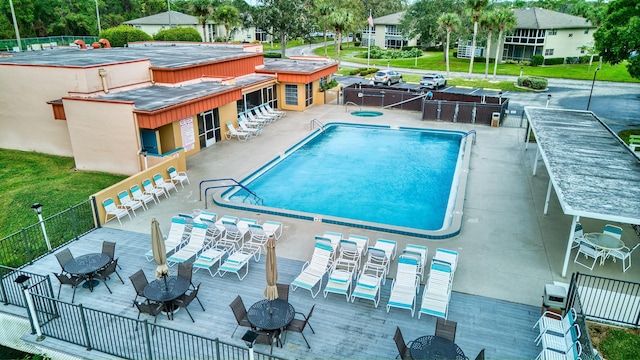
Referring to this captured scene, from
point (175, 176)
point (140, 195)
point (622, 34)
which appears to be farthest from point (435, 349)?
point (622, 34)

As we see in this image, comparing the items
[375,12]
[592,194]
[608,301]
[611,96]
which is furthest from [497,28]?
[375,12]

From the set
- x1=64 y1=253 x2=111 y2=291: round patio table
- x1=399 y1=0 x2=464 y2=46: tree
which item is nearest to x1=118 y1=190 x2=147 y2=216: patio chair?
x1=64 y1=253 x2=111 y2=291: round patio table

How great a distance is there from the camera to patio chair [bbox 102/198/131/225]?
1379 centimetres

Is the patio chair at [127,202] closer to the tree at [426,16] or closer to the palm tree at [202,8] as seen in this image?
the palm tree at [202,8]

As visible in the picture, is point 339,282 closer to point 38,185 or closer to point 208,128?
point 38,185

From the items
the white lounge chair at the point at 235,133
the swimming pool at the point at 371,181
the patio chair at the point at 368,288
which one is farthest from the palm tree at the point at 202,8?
the patio chair at the point at 368,288

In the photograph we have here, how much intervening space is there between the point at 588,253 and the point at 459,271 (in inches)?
135

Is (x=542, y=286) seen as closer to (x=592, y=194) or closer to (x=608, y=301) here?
(x=608, y=301)

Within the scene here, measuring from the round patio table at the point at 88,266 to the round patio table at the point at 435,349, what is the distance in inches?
297

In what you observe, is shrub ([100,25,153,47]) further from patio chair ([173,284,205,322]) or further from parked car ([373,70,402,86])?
patio chair ([173,284,205,322])

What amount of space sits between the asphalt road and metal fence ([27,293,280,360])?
91.2 feet

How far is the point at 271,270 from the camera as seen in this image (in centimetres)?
850

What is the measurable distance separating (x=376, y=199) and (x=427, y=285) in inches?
301

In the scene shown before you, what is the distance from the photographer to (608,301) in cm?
923
